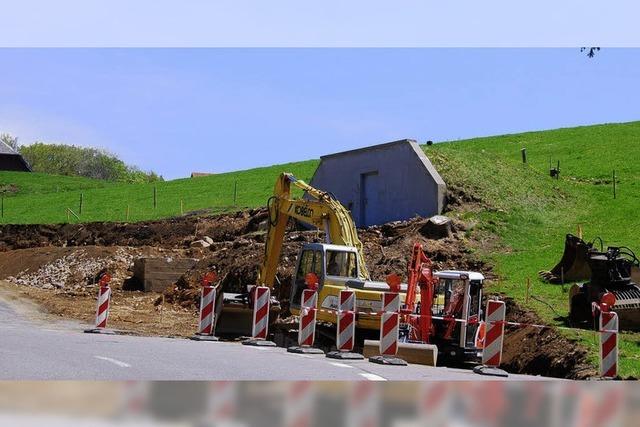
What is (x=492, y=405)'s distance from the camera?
7.45 meters

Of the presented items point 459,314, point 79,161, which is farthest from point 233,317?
point 79,161

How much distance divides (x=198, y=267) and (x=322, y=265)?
1320 cm

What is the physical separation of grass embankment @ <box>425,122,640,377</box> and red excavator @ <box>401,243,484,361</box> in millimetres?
2253

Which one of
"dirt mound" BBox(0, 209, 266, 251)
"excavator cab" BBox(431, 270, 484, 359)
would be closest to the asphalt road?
"excavator cab" BBox(431, 270, 484, 359)

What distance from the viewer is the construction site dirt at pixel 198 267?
22.9 meters

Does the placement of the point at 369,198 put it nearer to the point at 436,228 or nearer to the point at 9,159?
the point at 436,228

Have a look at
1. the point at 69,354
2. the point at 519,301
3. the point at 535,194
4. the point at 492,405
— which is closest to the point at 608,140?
the point at 535,194

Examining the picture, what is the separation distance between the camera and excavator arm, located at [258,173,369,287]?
26.2 meters

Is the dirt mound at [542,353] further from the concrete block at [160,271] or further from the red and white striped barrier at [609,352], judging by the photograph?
the concrete block at [160,271]

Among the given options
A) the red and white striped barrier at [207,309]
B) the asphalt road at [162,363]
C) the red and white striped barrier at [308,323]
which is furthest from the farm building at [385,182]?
the asphalt road at [162,363]

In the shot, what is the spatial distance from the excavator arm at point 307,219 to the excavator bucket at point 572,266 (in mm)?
5451

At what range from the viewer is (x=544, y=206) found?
39188 millimetres

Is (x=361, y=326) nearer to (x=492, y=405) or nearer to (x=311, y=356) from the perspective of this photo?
(x=311, y=356)

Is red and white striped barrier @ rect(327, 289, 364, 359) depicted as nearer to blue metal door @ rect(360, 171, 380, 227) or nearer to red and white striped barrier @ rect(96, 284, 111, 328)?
red and white striped barrier @ rect(96, 284, 111, 328)
